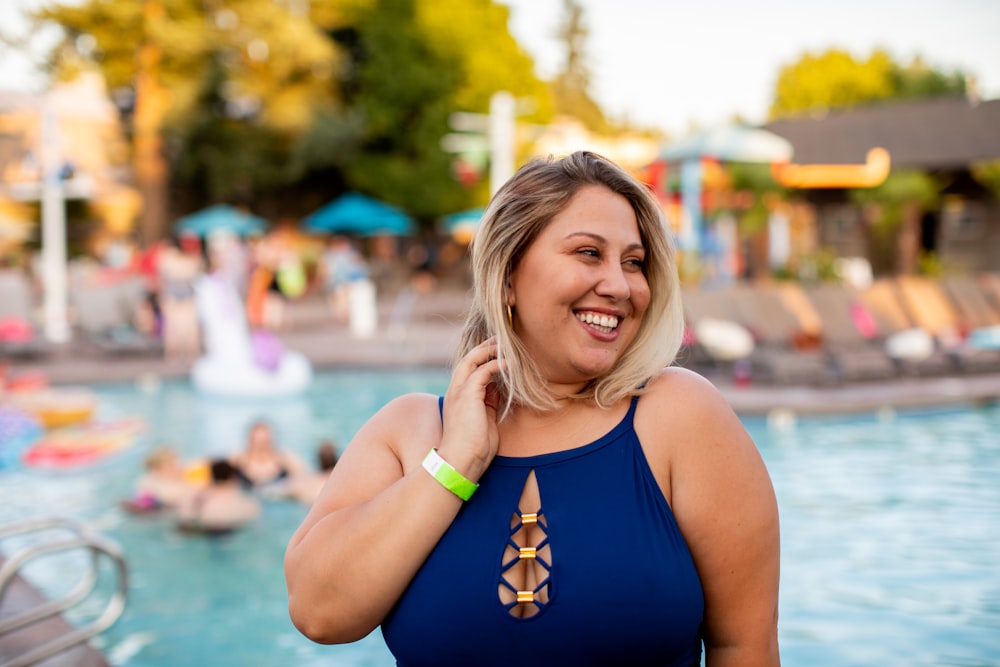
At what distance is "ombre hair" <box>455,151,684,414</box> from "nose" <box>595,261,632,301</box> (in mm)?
119

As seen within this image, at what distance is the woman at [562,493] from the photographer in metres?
1.60

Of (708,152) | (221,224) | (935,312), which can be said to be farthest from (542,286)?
(221,224)

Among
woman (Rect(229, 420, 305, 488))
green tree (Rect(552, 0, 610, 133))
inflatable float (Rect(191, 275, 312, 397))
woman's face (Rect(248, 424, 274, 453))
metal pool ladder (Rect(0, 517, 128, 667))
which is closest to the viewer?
metal pool ladder (Rect(0, 517, 128, 667))

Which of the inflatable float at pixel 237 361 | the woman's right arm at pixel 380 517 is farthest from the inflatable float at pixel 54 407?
the woman's right arm at pixel 380 517

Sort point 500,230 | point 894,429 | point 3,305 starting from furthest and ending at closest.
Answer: point 3,305 < point 894,429 < point 500,230

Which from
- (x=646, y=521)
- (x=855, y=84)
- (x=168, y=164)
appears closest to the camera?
(x=646, y=521)

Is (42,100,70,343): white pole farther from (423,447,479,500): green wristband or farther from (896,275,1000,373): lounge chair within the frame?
(423,447,479,500): green wristband

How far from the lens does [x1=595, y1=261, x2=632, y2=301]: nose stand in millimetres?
1703

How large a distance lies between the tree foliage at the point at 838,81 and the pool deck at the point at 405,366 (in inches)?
972

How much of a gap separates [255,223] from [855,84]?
27.3 m

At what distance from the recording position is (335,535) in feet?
5.52

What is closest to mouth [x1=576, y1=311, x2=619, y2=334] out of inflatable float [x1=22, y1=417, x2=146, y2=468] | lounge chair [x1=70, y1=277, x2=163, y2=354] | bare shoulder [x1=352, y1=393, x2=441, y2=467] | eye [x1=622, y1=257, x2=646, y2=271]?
eye [x1=622, y1=257, x2=646, y2=271]

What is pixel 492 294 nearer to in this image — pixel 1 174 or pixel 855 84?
pixel 1 174

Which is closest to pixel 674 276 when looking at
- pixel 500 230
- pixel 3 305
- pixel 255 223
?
pixel 500 230
